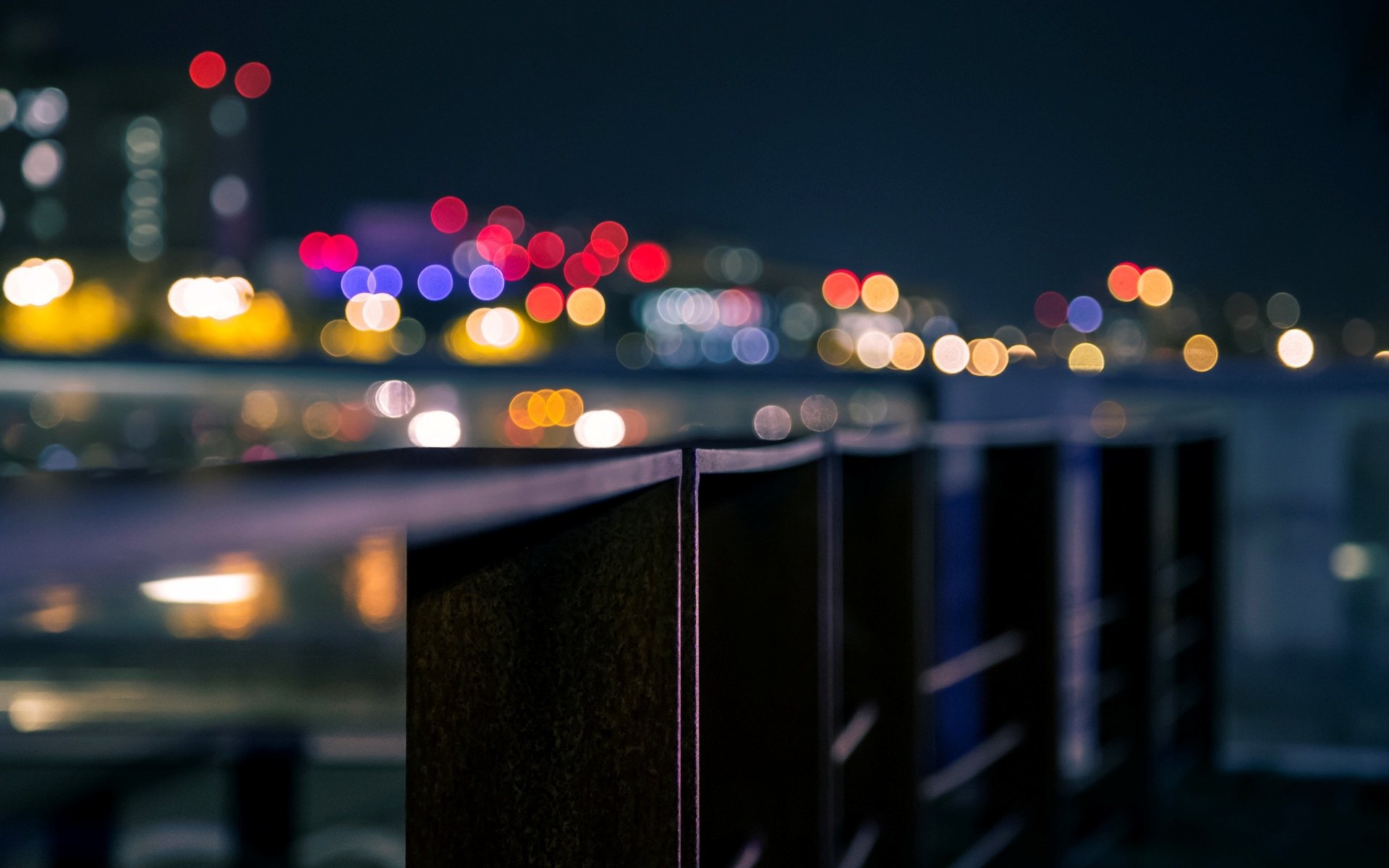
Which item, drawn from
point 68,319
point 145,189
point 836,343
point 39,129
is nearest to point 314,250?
point 836,343

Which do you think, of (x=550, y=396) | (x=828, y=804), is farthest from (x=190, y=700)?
(x=828, y=804)

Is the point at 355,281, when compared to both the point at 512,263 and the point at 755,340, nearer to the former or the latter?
the point at 512,263

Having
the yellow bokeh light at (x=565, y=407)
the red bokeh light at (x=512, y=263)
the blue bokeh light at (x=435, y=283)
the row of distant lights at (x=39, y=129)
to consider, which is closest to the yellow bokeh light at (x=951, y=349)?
the red bokeh light at (x=512, y=263)

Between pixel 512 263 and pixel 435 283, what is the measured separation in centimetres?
179

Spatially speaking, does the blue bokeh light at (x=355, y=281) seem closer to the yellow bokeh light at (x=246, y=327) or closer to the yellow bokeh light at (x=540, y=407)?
the yellow bokeh light at (x=246, y=327)

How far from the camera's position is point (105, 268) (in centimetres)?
6900

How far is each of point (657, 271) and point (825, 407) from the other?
944 centimetres

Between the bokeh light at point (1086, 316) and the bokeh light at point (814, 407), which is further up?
the bokeh light at point (1086, 316)

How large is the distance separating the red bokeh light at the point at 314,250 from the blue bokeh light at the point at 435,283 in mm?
1218

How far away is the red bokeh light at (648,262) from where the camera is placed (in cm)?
1411

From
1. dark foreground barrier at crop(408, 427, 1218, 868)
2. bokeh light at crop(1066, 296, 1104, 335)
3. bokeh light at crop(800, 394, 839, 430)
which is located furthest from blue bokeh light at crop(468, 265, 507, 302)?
dark foreground barrier at crop(408, 427, 1218, 868)

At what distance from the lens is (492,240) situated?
56.7 feet

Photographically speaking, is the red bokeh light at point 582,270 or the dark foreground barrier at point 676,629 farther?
the red bokeh light at point 582,270

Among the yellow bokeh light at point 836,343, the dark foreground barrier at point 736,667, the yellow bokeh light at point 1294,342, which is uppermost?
the yellow bokeh light at point 836,343
